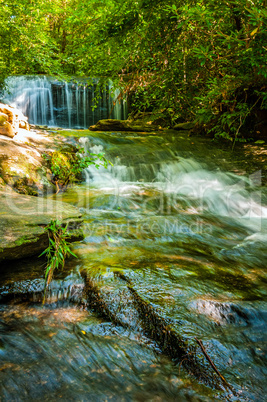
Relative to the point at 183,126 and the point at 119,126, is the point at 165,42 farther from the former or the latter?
the point at 183,126

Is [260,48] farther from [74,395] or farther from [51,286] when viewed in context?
[74,395]

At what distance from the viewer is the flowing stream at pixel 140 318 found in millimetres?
1760

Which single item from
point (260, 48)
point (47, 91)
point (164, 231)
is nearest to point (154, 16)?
point (260, 48)

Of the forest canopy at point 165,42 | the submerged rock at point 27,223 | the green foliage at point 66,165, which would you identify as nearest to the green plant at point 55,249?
the submerged rock at point 27,223

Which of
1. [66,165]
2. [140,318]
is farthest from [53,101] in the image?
[140,318]

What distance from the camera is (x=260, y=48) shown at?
4.59 m

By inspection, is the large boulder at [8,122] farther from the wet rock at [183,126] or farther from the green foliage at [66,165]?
the wet rock at [183,126]

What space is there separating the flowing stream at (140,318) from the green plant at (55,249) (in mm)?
96

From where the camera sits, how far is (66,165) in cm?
651

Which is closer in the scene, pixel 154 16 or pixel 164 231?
pixel 164 231

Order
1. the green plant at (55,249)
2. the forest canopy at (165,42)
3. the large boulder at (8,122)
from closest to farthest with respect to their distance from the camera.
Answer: the green plant at (55,249), the forest canopy at (165,42), the large boulder at (8,122)

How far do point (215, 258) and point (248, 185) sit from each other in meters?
4.29

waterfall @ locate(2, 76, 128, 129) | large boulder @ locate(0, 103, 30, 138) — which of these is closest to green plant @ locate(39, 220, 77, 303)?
large boulder @ locate(0, 103, 30, 138)

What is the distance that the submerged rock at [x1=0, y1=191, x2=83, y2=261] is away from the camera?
274cm
